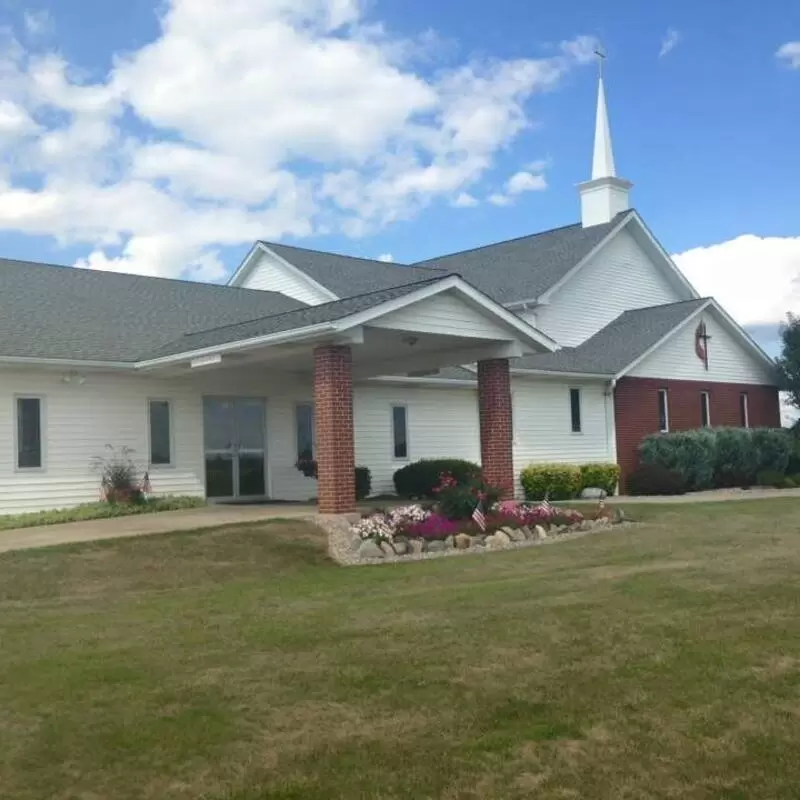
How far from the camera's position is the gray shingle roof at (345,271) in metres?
28.4

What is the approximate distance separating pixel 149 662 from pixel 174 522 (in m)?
8.59

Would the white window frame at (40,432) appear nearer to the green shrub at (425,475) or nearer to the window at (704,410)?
the green shrub at (425,475)

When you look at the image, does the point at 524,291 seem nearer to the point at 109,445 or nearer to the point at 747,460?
the point at 747,460

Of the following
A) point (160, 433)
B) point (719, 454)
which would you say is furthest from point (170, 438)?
point (719, 454)

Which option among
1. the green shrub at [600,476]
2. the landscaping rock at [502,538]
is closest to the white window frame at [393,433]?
the green shrub at [600,476]

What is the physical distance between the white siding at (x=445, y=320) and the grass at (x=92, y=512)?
5.72 meters

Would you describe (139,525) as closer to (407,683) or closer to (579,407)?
(407,683)

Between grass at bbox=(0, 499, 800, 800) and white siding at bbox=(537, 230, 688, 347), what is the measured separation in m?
18.8

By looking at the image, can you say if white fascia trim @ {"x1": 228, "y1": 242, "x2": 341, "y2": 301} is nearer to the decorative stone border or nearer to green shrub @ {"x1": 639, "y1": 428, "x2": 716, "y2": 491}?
green shrub @ {"x1": 639, "y1": 428, "x2": 716, "y2": 491}

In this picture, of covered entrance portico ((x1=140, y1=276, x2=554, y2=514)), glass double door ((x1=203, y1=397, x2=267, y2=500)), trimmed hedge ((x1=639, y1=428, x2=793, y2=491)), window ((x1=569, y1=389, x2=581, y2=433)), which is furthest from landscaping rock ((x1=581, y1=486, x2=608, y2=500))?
glass double door ((x1=203, y1=397, x2=267, y2=500))

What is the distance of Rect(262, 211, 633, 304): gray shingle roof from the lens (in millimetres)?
29234

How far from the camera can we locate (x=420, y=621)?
9.20m

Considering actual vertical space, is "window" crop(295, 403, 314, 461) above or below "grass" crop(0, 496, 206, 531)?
above

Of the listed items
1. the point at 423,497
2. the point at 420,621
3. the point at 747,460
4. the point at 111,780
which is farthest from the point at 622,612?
the point at 747,460
